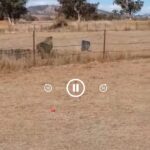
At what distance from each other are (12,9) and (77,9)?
1850cm

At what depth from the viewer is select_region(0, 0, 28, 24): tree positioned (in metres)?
105

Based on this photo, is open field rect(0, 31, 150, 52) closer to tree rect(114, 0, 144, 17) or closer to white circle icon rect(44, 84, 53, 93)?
white circle icon rect(44, 84, 53, 93)

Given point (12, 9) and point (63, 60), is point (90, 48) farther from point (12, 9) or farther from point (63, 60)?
point (12, 9)

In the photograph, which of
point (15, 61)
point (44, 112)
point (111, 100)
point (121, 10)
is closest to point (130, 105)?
point (111, 100)

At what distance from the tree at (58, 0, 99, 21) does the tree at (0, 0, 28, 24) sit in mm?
12250

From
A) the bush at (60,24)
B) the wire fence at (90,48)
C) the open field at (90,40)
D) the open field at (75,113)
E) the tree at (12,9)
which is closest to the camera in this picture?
the open field at (75,113)

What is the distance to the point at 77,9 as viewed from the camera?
394 feet

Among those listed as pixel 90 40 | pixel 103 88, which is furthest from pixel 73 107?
pixel 90 40

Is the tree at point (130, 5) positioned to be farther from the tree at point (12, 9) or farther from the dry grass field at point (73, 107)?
the dry grass field at point (73, 107)

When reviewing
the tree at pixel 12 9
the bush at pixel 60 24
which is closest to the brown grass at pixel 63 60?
the bush at pixel 60 24

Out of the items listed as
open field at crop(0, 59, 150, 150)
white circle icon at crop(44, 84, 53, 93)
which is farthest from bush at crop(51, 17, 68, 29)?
white circle icon at crop(44, 84, 53, 93)

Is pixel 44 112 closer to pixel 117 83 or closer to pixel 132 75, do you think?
pixel 117 83

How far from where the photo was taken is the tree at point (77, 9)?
391 ft

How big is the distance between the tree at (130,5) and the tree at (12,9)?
25.5m
